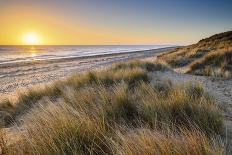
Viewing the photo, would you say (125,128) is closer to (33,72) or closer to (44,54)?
(33,72)

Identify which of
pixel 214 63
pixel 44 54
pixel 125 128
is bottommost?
pixel 44 54

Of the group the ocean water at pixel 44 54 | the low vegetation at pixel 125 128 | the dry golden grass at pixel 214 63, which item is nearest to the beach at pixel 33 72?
the dry golden grass at pixel 214 63

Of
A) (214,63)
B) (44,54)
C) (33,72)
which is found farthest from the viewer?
(44,54)

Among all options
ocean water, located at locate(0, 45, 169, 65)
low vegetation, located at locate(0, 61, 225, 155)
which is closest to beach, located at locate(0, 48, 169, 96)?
ocean water, located at locate(0, 45, 169, 65)

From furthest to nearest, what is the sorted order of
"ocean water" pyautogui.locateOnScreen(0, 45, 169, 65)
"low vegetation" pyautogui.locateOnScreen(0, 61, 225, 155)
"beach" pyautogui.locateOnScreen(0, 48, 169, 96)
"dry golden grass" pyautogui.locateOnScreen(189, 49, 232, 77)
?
"ocean water" pyautogui.locateOnScreen(0, 45, 169, 65) < "beach" pyautogui.locateOnScreen(0, 48, 169, 96) < "dry golden grass" pyautogui.locateOnScreen(189, 49, 232, 77) < "low vegetation" pyautogui.locateOnScreen(0, 61, 225, 155)

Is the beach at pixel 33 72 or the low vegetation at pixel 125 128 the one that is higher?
the low vegetation at pixel 125 128

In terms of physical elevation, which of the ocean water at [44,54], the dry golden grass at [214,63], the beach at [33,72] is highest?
the dry golden grass at [214,63]

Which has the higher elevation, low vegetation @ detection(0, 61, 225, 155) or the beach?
low vegetation @ detection(0, 61, 225, 155)

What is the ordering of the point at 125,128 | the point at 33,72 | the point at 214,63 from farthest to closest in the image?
the point at 33,72 → the point at 214,63 → the point at 125,128

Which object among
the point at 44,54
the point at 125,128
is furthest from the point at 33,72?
the point at 44,54

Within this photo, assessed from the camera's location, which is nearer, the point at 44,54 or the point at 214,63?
the point at 214,63

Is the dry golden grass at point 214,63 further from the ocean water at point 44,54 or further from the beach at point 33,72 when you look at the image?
the ocean water at point 44,54

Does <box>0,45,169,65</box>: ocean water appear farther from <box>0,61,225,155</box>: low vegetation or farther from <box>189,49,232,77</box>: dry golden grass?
<box>0,61,225,155</box>: low vegetation

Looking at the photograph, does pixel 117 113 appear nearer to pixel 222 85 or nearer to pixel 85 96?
pixel 85 96
